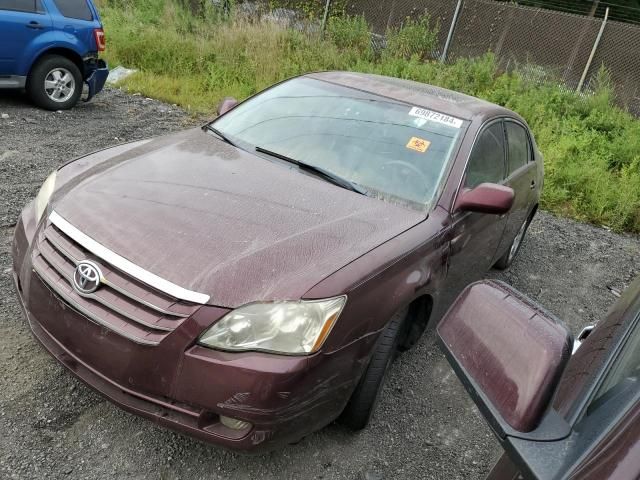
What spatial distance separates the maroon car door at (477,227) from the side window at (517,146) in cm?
19

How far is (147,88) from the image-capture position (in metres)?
9.19

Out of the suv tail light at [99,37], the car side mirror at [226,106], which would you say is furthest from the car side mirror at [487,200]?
the suv tail light at [99,37]

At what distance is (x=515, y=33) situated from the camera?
11250 mm

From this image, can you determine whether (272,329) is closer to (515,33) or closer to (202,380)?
(202,380)

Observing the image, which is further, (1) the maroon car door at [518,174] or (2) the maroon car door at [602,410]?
(1) the maroon car door at [518,174]

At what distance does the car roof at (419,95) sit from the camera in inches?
141

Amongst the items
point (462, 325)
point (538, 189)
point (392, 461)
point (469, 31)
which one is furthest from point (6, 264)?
point (469, 31)

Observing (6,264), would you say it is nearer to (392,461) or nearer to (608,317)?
(392,461)

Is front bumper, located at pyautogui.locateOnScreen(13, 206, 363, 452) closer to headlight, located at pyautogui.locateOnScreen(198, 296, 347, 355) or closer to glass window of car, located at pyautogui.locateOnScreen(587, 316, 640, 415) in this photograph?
headlight, located at pyautogui.locateOnScreen(198, 296, 347, 355)

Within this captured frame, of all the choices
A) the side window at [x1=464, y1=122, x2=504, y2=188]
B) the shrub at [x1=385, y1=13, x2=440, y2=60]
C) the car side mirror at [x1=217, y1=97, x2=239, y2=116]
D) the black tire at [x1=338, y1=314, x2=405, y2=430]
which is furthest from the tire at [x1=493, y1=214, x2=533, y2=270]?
the shrub at [x1=385, y1=13, x2=440, y2=60]

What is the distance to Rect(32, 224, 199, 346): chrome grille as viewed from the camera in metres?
2.05

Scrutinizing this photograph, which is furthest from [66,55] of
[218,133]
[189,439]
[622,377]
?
[622,377]

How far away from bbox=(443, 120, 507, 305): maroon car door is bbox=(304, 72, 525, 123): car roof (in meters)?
0.14

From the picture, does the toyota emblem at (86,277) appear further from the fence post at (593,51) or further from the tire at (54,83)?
the fence post at (593,51)
